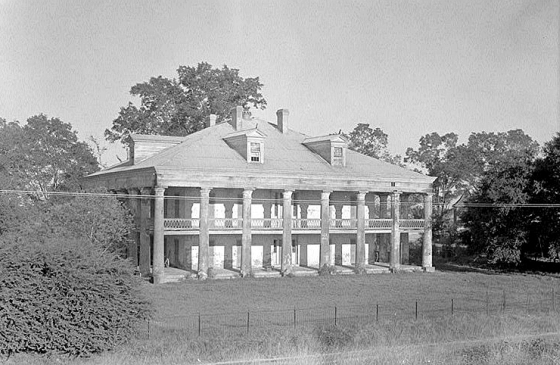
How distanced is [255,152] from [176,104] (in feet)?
69.4

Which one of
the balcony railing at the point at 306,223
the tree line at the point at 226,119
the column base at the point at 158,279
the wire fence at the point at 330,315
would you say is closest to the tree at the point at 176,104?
the tree line at the point at 226,119

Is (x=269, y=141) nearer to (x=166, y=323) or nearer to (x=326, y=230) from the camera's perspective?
(x=326, y=230)

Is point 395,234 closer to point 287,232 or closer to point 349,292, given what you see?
point 287,232

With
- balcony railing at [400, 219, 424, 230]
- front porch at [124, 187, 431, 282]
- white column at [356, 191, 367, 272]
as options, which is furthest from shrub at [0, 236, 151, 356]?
balcony railing at [400, 219, 424, 230]

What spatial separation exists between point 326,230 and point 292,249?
3785 millimetres

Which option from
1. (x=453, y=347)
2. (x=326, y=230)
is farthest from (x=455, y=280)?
(x=453, y=347)

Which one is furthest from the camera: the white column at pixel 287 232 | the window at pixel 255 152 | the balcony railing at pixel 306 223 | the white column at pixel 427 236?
the white column at pixel 427 236

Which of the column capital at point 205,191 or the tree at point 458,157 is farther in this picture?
the tree at point 458,157

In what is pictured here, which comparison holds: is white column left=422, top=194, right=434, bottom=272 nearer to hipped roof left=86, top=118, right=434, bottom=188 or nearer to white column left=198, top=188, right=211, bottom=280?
hipped roof left=86, top=118, right=434, bottom=188

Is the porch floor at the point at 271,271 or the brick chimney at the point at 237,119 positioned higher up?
the brick chimney at the point at 237,119

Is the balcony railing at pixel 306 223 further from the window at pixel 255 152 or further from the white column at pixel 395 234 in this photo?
the white column at pixel 395 234

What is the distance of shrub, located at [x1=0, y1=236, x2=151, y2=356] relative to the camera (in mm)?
17828

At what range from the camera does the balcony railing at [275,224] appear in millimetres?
42844

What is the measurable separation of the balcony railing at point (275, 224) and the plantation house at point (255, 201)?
2.9 inches
